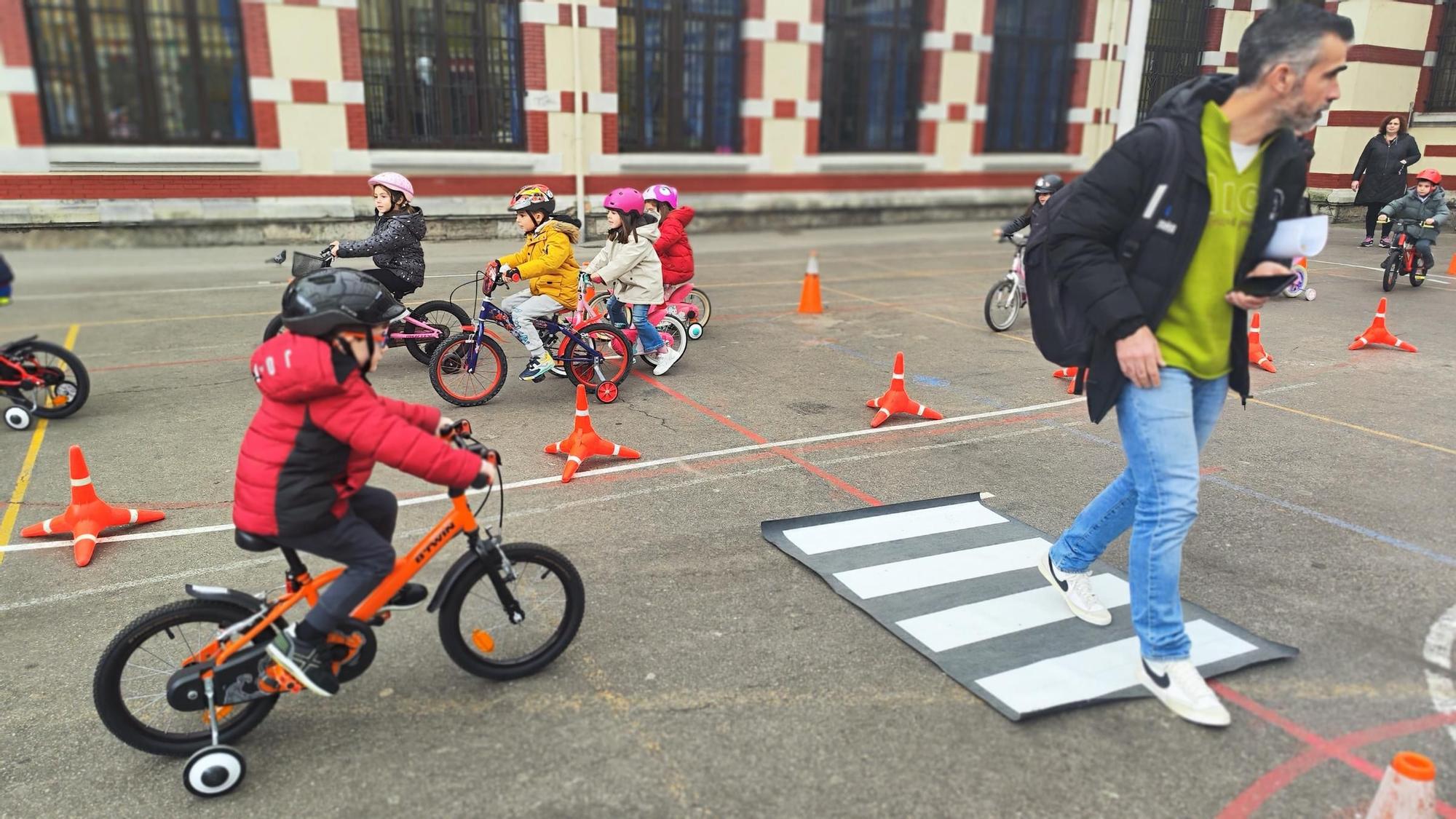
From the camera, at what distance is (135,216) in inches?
667

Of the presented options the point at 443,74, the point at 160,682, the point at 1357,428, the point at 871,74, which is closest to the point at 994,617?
the point at 160,682

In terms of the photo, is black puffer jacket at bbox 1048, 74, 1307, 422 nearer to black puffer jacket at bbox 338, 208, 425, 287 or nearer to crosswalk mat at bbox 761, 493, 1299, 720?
crosswalk mat at bbox 761, 493, 1299, 720

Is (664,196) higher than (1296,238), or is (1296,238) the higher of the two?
(1296,238)

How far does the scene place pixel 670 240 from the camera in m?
10.2

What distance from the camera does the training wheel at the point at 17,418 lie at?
7754mm

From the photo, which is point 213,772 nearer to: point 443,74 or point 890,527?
point 890,527

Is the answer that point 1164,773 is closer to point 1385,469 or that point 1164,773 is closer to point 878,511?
point 878,511

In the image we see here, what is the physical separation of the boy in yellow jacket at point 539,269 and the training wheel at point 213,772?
17.1 ft

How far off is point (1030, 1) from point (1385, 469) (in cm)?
2038

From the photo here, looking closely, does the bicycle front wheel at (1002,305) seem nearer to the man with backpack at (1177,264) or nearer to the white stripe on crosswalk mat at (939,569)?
the white stripe on crosswalk mat at (939,569)

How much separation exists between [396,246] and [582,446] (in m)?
3.25

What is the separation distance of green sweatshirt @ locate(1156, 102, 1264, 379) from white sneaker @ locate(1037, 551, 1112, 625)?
4.36ft

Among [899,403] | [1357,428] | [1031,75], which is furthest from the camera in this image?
[1031,75]

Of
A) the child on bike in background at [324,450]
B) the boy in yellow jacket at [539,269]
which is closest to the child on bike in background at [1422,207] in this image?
the boy in yellow jacket at [539,269]
